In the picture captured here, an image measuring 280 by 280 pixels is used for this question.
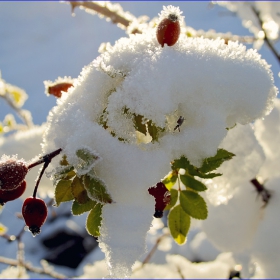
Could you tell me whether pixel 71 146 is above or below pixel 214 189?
above

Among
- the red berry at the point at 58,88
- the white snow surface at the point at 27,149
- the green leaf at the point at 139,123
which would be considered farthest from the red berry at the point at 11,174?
the white snow surface at the point at 27,149

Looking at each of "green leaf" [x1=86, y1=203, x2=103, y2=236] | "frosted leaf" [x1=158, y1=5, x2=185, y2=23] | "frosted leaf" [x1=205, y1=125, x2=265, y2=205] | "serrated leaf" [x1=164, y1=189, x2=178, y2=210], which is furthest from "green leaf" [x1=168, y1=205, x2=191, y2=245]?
"frosted leaf" [x1=158, y1=5, x2=185, y2=23]

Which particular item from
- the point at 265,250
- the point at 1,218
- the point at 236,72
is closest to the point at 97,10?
the point at 236,72

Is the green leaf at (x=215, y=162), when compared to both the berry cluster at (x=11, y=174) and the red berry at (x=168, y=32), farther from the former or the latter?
the berry cluster at (x=11, y=174)

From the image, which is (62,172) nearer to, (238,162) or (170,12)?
(170,12)

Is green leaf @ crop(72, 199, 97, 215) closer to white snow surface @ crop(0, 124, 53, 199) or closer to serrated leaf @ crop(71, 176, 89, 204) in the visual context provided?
serrated leaf @ crop(71, 176, 89, 204)

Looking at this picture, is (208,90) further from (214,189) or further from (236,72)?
(214,189)
